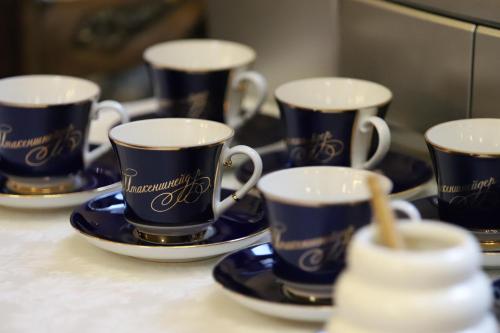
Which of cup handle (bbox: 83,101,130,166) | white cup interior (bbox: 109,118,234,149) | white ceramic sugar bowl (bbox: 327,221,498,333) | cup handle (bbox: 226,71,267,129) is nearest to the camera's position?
white ceramic sugar bowl (bbox: 327,221,498,333)

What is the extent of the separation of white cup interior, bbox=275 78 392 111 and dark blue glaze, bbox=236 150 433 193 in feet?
0.22

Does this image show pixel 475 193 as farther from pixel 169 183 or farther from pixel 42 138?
pixel 42 138

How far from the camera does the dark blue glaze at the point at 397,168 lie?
3.01 feet

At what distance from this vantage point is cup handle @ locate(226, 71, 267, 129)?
1.05 meters

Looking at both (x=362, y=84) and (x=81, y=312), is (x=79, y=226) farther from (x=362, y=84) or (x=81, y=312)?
(x=362, y=84)

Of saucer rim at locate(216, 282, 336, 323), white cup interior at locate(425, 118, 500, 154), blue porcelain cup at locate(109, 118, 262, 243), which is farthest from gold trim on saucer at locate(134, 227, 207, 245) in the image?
white cup interior at locate(425, 118, 500, 154)

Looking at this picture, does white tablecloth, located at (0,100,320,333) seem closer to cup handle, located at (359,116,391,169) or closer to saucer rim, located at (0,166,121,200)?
saucer rim, located at (0,166,121,200)

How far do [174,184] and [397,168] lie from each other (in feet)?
0.91

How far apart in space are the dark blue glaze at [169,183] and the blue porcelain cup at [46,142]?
0.42 feet

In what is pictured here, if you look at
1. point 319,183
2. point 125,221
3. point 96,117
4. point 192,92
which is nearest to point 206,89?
point 192,92

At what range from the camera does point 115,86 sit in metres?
2.00

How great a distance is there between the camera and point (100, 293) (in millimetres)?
726

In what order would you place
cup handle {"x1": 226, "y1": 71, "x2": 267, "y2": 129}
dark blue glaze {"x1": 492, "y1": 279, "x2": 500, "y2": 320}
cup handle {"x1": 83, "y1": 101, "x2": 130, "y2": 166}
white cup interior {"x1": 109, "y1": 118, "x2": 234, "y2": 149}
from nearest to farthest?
dark blue glaze {"x1": 492, "y1": 279, "x2": 500, "y2": 320} < white cup interior {"x1": 109, "y1": 118, "x2": 234, "y2": 149} < cup handle {"x1": 83, "y1": 101, "x2": 130, "y2": 166} < cup handle {"x1": 226, "y1": 71, "x2": 267, "y2": 129}

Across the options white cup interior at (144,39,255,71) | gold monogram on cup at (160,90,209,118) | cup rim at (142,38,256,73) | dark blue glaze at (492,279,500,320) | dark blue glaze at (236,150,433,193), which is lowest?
dark blue glaze at (236,150,433,193)
